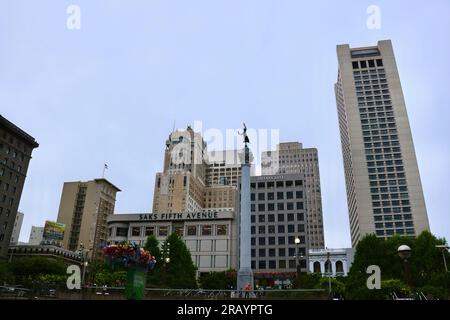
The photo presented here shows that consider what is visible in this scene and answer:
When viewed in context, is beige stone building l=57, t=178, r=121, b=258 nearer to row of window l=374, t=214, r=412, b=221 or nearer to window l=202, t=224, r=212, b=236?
window l=202, t=224, r=212, b=236

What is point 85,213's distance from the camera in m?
157

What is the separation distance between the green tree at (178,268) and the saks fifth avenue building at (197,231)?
1009 inches

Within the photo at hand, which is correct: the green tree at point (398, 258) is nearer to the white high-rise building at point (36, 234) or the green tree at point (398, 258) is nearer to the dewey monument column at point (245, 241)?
the dewey monument column at point (245, 241)

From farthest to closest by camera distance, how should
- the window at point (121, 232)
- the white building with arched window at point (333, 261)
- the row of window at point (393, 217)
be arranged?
1. the row of window at point (393, 217)
2. the window at point (121, 232)
3. the white building with arched window at point (333, 261)

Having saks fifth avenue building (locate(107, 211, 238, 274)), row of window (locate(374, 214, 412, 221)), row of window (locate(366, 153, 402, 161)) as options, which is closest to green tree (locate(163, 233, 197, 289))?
saks fifth avenue building (locate(107, 211, 238, 274))

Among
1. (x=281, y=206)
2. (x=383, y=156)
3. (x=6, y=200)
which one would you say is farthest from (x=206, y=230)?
(x=383, y=156)

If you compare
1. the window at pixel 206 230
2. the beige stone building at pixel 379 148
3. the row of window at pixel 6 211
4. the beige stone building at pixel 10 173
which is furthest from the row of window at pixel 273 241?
the row of window at pixel 6 211

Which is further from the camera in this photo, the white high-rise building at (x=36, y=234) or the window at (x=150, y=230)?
the white high-rise building at (x=36, y=234)

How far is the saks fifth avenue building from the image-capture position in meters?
95.9

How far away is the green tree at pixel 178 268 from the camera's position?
6419cm

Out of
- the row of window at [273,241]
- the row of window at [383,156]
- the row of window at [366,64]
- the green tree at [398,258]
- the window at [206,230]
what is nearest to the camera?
the green tree at [398,258]

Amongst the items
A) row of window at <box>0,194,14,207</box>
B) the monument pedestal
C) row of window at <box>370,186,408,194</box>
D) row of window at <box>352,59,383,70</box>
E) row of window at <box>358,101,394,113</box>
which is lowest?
the monument pedestal

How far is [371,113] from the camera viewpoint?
529 ft

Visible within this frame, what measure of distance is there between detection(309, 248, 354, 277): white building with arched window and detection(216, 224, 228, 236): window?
22.6 m
